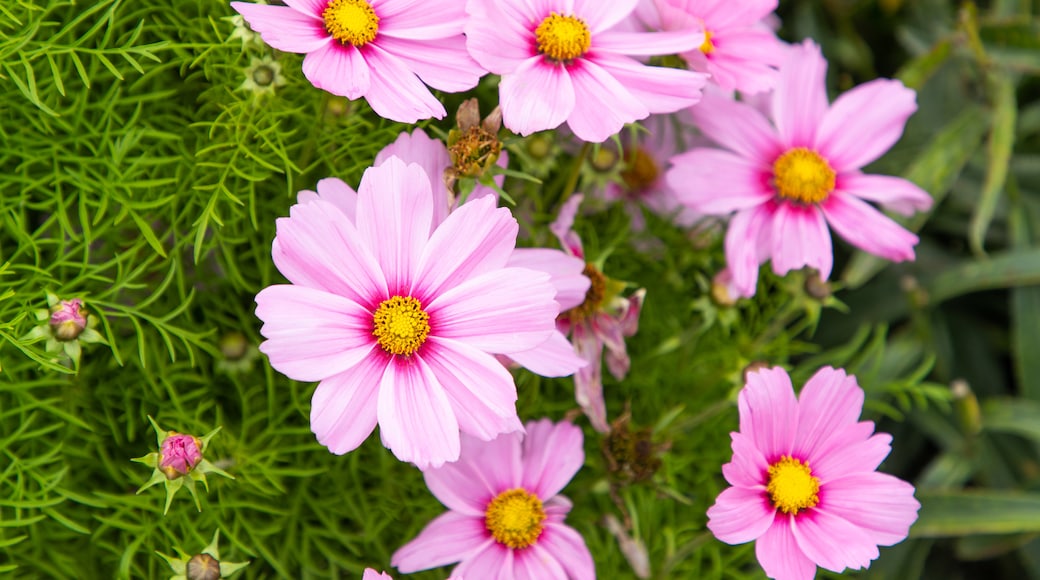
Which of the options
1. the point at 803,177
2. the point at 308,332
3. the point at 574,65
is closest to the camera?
the point at 308,332

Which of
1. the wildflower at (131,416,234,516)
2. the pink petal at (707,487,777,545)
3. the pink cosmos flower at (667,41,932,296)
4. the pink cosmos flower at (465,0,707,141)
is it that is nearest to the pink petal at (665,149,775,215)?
the pink cosmos flower at (667,41,932,296)

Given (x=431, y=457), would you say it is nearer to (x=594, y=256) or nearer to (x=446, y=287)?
(x=446, y=287)

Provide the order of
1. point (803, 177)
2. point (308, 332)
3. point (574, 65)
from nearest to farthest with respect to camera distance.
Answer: point (308, 332) < point (574, 65) < point (803, 177)

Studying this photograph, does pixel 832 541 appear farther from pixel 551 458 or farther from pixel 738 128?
pixel 738 128

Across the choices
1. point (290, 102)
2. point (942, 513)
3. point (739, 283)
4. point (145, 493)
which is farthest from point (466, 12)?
point (942, 513)

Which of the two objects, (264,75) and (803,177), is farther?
(803,177)

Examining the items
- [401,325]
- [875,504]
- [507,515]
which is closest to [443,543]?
[507,515]
